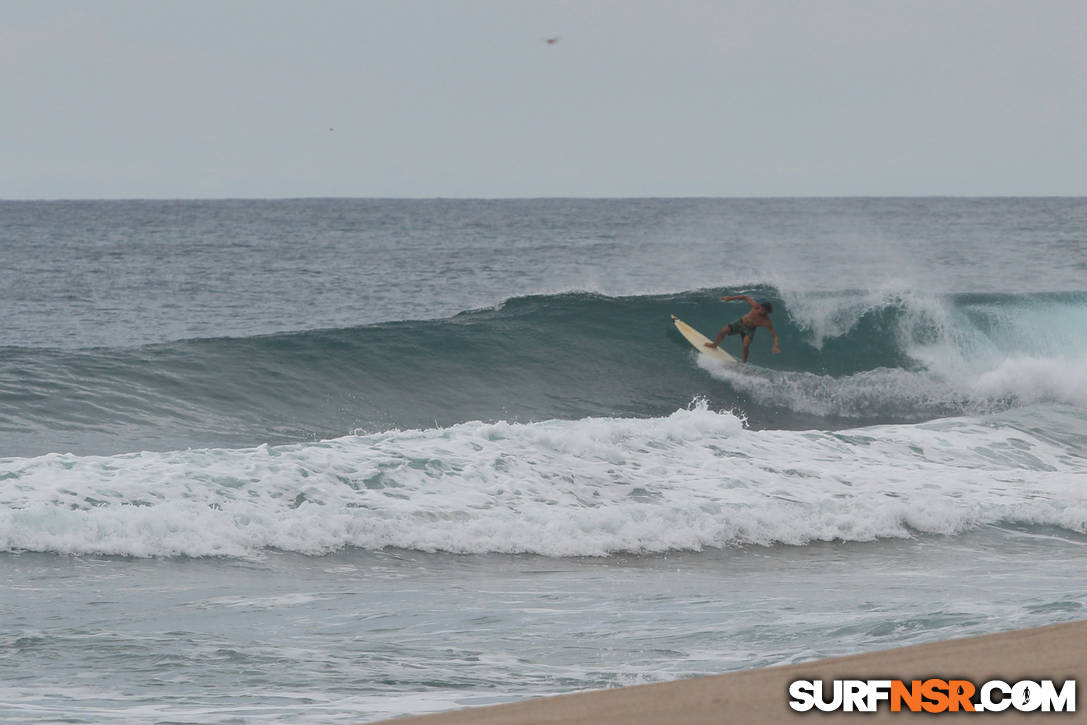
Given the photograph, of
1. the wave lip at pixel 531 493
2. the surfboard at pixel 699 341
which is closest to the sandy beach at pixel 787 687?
the wave lip at pixel 531 493

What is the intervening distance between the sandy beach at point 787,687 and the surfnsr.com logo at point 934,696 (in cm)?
3

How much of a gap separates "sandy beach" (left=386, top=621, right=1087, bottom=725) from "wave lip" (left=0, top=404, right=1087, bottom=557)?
5.16 m

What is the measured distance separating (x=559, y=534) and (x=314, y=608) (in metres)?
2.66

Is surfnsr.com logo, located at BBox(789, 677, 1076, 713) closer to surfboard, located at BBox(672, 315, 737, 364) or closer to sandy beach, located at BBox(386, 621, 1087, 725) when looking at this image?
sandy beach, located at BBox(386, 621, 1087, 725)

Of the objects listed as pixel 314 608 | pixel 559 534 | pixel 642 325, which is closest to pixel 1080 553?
pixel 559 534

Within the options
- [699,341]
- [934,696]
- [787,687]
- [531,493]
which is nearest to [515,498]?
[531,493]

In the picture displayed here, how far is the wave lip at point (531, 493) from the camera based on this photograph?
8.84 m

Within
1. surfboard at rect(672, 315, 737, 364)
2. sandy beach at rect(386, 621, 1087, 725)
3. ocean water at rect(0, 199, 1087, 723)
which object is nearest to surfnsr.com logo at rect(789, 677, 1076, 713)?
sandy beach at rect(386, 621, 1087, 725)

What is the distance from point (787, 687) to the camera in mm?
3740

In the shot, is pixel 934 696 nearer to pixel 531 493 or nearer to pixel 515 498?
pixel 515 498

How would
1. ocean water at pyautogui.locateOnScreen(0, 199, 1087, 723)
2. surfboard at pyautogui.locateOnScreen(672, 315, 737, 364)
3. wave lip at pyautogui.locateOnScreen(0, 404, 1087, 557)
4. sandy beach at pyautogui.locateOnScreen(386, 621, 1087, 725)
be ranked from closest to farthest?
sandy beach at pyautogui.locateOnScreen(386, 621, 1087, 725) → ocean water at pyautogui.locateOnScreen(0, 199, 1087, 723) → wave lip at pyautogui.locateOnScreen(0, 404, 1087, 557) → surfboard at pyautogui.locateOnScreen(672, 315, 737, 364)

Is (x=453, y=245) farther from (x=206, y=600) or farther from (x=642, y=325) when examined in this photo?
(x=206, y=600)

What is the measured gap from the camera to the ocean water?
5.84 metres

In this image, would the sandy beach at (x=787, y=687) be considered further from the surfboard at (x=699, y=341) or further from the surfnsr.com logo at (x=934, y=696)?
the surfboard at (x=699, y=341)
